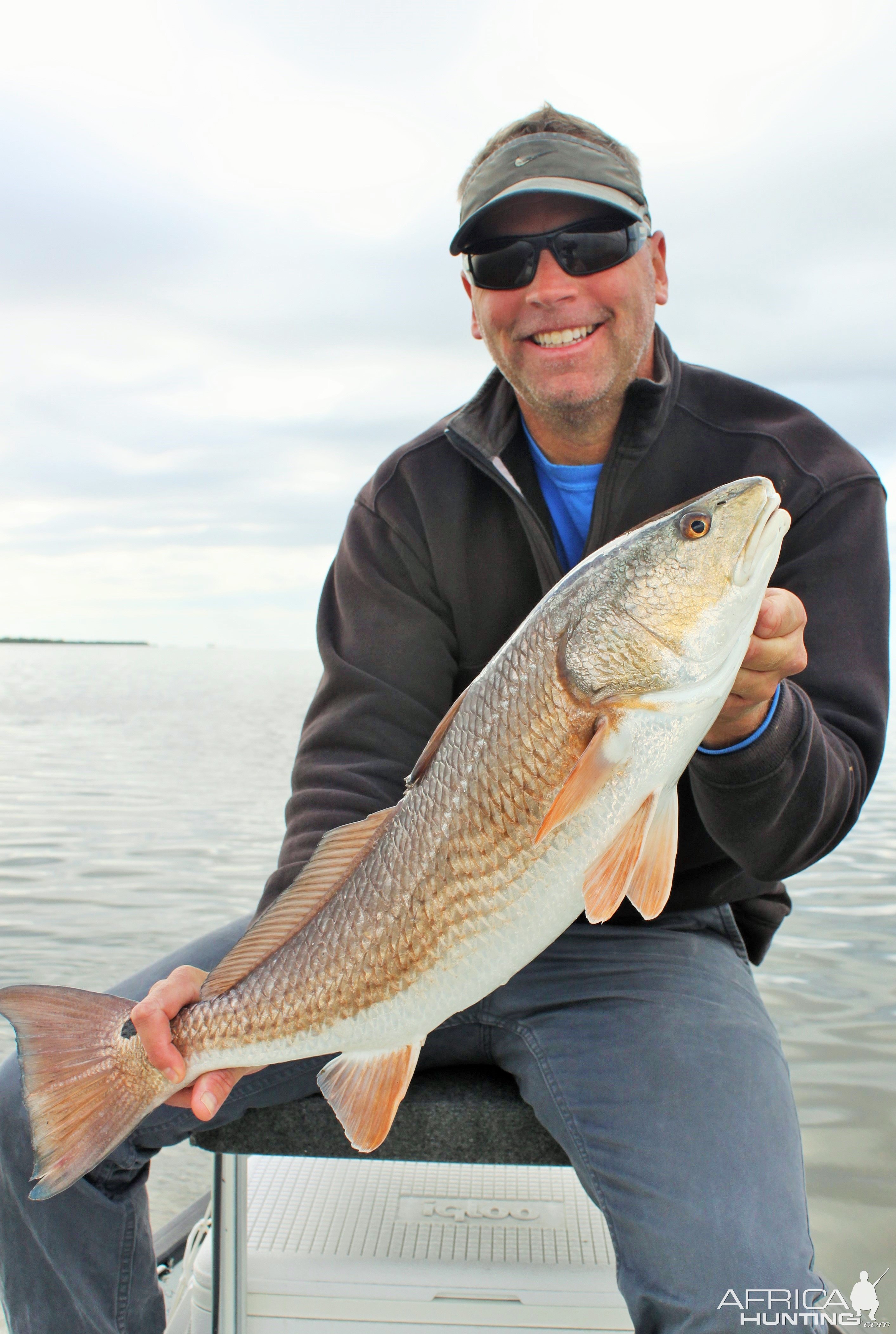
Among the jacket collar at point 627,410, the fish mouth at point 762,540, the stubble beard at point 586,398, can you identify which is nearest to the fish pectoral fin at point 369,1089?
the fish mouth at point 762,540

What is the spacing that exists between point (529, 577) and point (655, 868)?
4.34 feet

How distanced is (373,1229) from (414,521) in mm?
2031

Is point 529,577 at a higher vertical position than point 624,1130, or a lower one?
higher

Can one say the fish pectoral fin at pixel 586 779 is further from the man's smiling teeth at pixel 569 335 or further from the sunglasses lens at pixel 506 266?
the sunglasses lens at pixel 506 266

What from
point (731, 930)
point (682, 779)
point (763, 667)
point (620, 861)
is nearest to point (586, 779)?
point (620, 861)

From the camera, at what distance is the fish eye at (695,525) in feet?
6.06

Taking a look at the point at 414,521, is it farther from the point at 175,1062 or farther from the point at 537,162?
the point at 175,1062

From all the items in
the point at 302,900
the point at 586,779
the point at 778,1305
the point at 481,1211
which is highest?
the point at 586,779

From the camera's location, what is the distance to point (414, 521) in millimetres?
3148

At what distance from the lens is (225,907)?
8.03 metres

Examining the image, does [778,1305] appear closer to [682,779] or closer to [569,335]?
[682,779]

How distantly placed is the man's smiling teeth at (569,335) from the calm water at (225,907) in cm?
207

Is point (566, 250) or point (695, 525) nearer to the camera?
point (695, 525)

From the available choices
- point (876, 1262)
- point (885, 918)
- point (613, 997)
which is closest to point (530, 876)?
point (613, 997)
